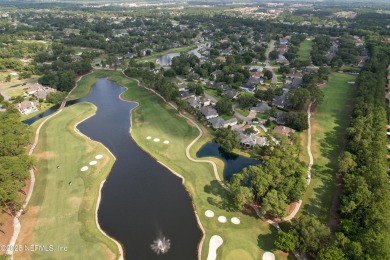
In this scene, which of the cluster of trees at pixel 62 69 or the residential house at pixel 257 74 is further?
the residential house at pixel 257 74

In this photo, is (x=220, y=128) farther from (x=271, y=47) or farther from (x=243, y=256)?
(x=271, y=47)

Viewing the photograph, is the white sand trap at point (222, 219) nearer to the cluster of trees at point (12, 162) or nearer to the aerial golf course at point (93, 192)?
the aerial golf course at point (93, 192)

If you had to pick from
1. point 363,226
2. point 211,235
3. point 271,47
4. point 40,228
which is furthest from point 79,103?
point 271,47

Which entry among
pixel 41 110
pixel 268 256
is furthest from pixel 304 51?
pixel 268 256

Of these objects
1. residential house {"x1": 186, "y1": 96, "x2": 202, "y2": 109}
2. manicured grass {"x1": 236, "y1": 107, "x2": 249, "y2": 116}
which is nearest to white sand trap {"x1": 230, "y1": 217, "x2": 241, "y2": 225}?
manicured grass {"x1": 236, "y1": 107, "x2": 249, "y2": 116}

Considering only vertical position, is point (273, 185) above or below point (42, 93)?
above

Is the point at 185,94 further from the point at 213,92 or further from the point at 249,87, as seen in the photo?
the point at 249,87

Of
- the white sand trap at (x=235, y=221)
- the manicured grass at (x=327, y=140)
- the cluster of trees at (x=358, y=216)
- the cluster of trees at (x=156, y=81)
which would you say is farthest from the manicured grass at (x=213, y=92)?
the white sand trap at (x=235, y=221)

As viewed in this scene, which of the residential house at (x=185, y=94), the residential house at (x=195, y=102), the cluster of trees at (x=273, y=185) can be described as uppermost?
the cluster of trees at (x=273, y=185)
